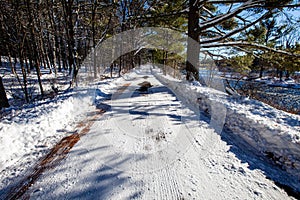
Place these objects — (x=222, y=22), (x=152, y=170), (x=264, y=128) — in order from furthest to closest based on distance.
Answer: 1. (x=222, y=22)
2. (x=264, y=128)
3. (x=152, y=170)

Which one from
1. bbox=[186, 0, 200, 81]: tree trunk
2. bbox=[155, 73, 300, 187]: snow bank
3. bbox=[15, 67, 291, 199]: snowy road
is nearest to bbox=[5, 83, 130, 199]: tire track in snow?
bbox=[15, 67, 291, 199]: snowy road

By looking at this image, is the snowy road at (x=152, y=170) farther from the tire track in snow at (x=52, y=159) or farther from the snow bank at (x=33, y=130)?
the snow bank at (x=33, y=130)

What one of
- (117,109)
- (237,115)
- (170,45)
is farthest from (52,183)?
(170,45)

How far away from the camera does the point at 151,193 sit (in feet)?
5.98

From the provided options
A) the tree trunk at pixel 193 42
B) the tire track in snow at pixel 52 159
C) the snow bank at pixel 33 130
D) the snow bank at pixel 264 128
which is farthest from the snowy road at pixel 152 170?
the tree trunk at pixel 193 42

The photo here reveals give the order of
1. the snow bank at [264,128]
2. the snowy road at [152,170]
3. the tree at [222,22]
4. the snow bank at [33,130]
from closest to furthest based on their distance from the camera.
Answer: the snowy road at [152,170] → the snow bank at [264,128] → the snow bank at [33,130] → the tree at [222,22]

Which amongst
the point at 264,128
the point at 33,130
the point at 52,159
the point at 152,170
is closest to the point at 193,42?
the point at 264,128

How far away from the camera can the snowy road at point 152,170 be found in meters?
1.82

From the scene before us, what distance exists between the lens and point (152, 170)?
2.21m

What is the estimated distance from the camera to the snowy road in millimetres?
1823

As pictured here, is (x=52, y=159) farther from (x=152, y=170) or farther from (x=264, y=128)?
(x=264, y=128)

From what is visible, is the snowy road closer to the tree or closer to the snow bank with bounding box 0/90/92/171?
the snow bank with bounding box 0/90/92/171

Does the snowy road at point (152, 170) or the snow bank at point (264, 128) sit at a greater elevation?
the snow bank at point (264, 128)

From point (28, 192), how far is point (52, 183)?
0.83 feet
